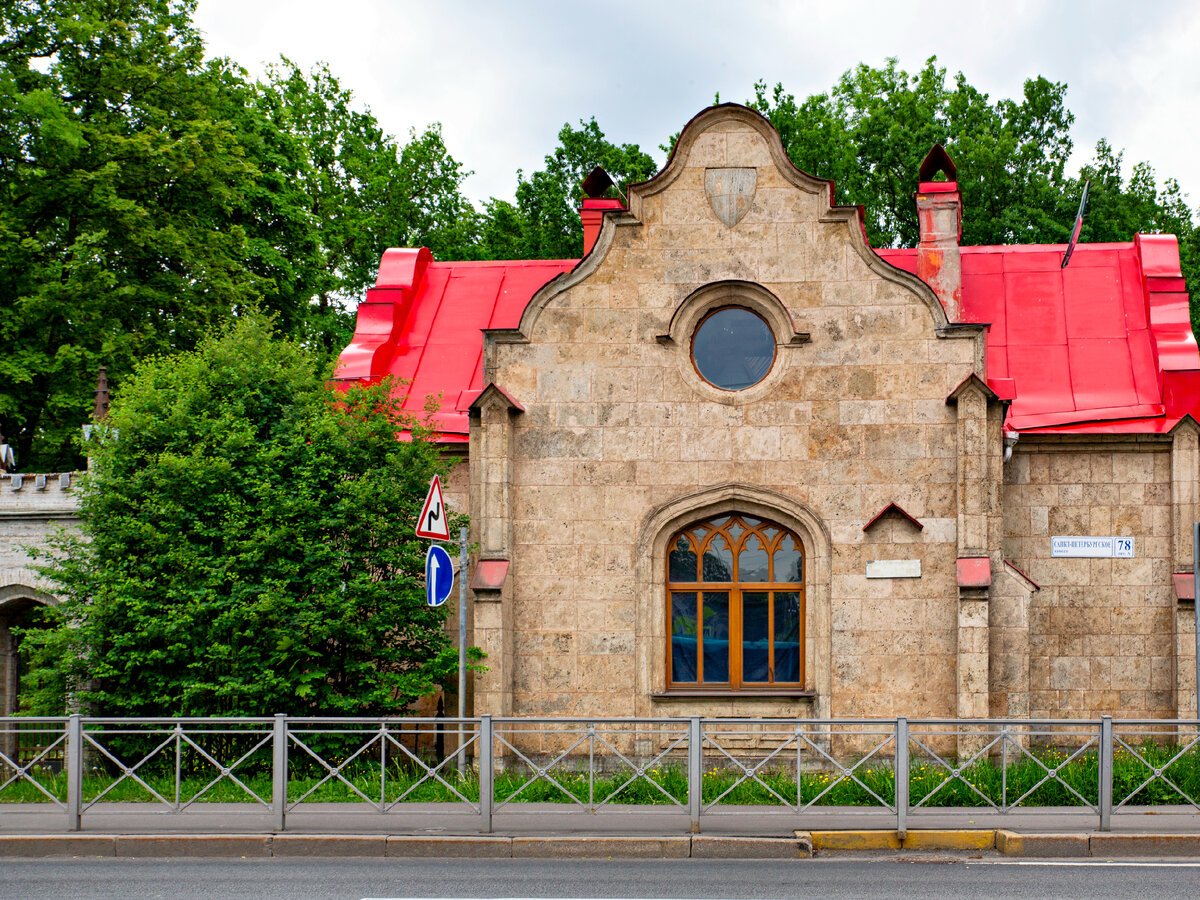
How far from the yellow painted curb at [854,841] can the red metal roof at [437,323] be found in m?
8.05

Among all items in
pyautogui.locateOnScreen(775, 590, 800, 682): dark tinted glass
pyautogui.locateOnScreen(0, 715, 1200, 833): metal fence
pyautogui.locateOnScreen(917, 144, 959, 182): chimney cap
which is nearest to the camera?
pyautogui.locateOnScreen(0, 715, 1200, 833): metal fence

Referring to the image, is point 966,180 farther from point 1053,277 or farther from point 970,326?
point 970,326

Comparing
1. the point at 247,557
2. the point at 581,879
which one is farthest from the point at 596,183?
the point at 581,879

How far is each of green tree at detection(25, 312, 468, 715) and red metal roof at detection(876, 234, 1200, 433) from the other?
28.1 feet

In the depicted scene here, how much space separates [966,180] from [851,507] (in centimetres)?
2208

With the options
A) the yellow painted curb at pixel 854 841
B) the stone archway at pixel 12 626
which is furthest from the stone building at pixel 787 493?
the stone archway at pixel 12 626

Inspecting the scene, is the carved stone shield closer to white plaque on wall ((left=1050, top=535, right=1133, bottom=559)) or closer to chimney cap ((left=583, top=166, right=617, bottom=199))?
chimney cap ((left=583, top=166, right=617, bottom=199))

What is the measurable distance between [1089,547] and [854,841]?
7170 millimetres

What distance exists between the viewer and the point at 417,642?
52.7 ft

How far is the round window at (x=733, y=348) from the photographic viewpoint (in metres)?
16.2

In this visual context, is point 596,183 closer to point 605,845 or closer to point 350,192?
point 605,845

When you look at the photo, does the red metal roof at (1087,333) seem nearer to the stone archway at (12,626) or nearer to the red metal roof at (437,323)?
the red metal roof at (437,323)

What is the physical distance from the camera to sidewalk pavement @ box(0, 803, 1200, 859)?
11.1 metres

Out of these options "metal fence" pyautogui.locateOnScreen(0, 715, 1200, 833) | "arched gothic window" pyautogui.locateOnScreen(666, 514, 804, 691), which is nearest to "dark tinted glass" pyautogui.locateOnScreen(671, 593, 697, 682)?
"arched gothic window" pyautogui.locateOnScreen(666, 514, 804, 691)
